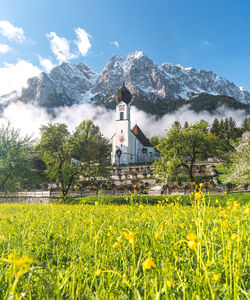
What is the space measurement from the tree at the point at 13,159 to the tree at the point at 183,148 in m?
15.1

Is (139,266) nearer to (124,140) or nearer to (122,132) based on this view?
(124,140)

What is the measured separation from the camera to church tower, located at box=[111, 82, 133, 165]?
62.6 meters

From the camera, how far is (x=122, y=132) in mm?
64688

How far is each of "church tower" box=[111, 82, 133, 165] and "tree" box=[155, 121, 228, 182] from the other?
4298cm

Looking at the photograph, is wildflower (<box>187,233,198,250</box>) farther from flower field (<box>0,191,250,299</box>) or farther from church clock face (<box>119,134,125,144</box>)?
church clock face (<box>119,134,125,144</box>)

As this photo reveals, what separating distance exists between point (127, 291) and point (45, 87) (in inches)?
8145

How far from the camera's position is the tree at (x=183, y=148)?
18.3 metres

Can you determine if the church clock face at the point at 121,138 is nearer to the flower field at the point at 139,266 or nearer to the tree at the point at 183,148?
the tree at the point at 183,148

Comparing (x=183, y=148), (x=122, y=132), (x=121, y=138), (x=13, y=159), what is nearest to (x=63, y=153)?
(x=13, y=159)

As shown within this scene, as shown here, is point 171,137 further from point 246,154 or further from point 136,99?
point 136,99

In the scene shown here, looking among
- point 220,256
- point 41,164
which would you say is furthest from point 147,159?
point 220,256

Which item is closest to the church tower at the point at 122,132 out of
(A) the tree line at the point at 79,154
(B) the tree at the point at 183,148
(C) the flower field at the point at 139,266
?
(A) the tree line at the point at 79,154

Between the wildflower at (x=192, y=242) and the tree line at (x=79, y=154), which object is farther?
the tree line at (x=79, y=154)

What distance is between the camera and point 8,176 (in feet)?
74.4
